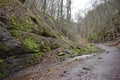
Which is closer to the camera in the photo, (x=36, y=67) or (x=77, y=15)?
(x=36, y=67)

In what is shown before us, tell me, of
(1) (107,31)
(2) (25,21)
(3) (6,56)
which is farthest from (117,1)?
(3) (6,56)

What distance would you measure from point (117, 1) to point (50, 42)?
19.2 metres

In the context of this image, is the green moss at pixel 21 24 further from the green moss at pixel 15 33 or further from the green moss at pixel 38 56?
the green moss at pixel 38 56

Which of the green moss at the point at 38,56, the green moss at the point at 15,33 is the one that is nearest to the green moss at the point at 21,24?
the green moss at the point at 15,33

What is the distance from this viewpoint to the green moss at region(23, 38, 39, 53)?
15123 millimetres

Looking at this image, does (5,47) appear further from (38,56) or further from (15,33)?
(38,56)

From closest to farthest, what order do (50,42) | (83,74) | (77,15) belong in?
(83,74) → (50,42) → (77,15)

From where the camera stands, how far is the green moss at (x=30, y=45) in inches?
595

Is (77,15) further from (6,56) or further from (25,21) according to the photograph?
(6,56)

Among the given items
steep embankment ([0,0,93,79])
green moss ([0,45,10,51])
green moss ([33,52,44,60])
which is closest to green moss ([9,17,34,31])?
steep embankment ([0,0,93,79])

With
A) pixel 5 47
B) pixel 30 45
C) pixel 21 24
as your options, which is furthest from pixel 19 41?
pixel 21 24

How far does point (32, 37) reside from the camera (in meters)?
16.8

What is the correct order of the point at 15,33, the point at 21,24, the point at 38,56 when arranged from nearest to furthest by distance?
1. the point at 15,33
2. the point at 38,56
3. the point at 21,24

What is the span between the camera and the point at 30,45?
15602 mm
